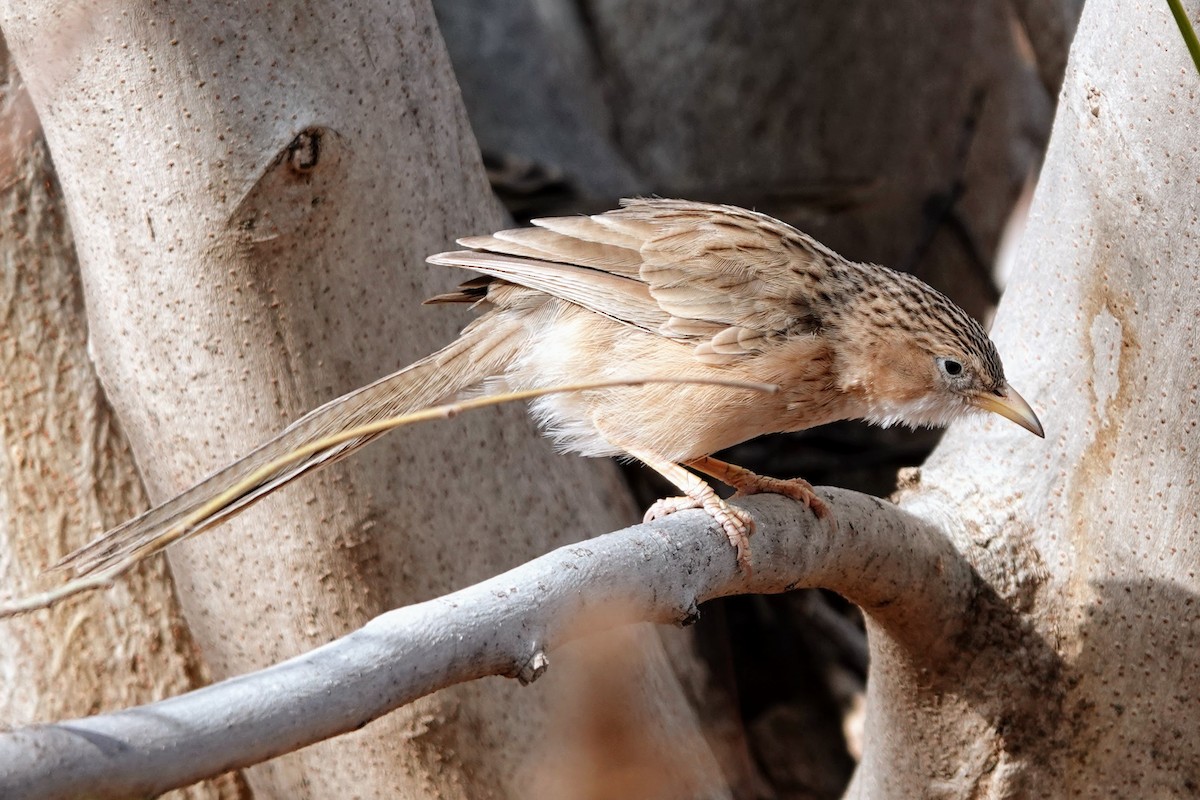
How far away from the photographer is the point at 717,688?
5.41 meters

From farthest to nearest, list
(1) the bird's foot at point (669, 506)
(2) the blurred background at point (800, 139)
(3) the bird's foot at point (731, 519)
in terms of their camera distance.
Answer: (2) the blurred background at point (800, 139), (1) the bird's foot at point (669, 506), (3) the bird's foot at point (731, 519)

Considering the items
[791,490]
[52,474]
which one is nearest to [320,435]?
[52,474]

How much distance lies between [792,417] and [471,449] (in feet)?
3.15

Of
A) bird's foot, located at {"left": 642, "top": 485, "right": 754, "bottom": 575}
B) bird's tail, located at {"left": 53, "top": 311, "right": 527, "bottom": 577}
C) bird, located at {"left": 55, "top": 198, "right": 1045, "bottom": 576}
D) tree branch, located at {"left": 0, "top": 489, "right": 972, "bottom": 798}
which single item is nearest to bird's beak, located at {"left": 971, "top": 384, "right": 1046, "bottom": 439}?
bird, located at {"left": 55, "top": 198, "right": 1045, "bottom": 576}

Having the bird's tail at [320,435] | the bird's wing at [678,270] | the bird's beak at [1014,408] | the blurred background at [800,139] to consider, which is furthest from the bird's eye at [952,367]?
the blurred background at [800,139]

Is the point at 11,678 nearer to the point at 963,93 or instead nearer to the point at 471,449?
the point at 471,449

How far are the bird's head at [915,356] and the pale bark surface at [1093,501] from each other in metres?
0.18

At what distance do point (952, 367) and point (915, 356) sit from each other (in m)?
0.12

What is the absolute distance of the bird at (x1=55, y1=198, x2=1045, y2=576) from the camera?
11.3 feet

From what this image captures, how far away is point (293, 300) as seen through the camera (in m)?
3.25

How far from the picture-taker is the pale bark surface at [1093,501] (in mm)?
3182

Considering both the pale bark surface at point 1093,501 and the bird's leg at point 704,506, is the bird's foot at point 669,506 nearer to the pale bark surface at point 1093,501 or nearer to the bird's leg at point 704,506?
the bird's leg at point 704,506

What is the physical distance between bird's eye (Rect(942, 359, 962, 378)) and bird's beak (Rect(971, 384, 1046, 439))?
0.13 meters

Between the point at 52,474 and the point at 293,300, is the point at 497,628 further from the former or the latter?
the point at 52,474
